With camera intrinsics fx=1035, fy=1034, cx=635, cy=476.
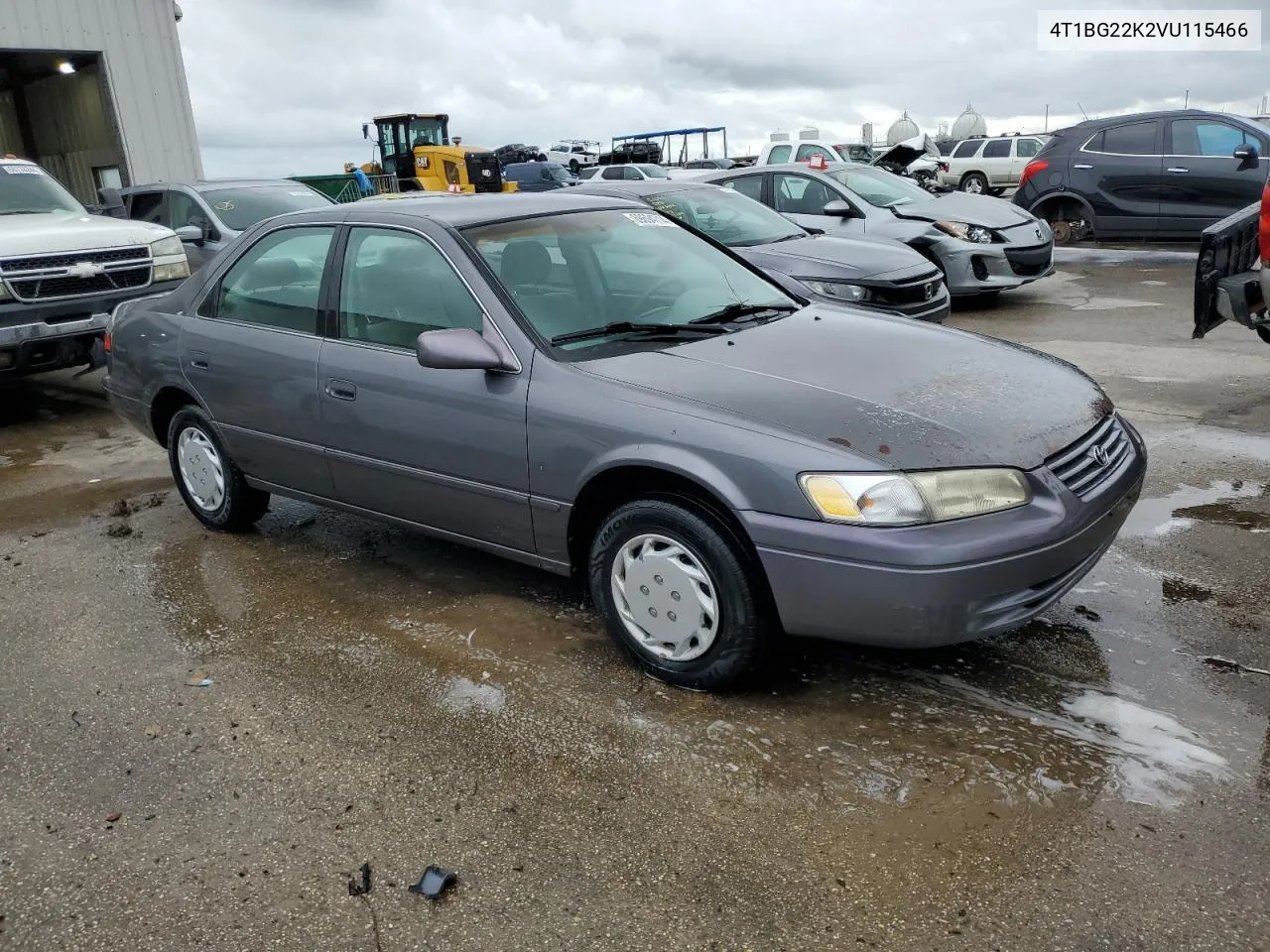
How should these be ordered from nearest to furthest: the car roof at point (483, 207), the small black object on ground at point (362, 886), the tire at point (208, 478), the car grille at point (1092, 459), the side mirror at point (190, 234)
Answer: the small black object on ground at point (362, 886)
the car grille at point (1092, 459)
the car roof at point (483, 207)
the tire at point (208, 478)
the side mirror at point (190, 234)

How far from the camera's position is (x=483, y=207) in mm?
4113

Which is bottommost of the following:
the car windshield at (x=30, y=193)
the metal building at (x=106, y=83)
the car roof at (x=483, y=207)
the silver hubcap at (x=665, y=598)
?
the silver hubcap at (x=665, y=598)

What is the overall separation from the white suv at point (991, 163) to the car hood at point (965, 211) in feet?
56.9

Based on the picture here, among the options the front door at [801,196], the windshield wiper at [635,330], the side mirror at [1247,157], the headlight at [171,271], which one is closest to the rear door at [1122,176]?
the side mirror at [1247,157]

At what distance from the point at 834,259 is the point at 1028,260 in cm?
356

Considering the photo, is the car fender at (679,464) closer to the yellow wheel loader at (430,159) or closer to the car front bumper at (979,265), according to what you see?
the car front bumper at (979,265)

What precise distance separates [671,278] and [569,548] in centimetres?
124

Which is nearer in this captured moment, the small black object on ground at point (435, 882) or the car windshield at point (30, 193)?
the small black object on ground at point (435, 882)

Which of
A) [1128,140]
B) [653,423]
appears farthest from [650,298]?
[1128,140]

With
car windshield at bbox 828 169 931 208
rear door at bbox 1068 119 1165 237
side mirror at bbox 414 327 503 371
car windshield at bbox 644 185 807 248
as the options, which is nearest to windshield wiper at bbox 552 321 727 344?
side mirror at bbox 414 327 503 371

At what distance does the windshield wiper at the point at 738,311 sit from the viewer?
12.8ft

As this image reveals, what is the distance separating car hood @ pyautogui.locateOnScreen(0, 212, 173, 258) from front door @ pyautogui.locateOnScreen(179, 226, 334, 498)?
11.7 feet

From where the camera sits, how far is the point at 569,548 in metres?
3.54

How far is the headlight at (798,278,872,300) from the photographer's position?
7680 millimetres
